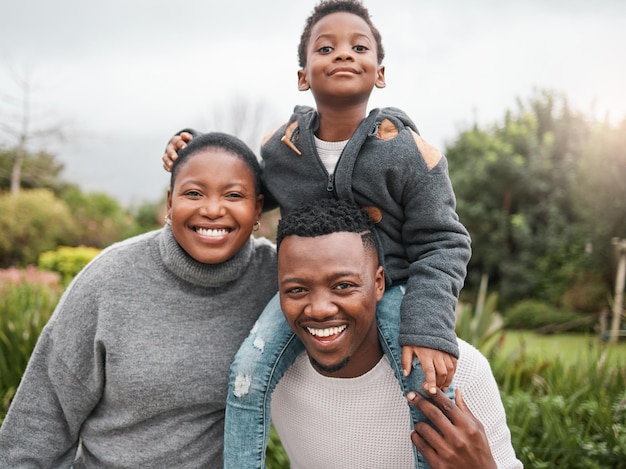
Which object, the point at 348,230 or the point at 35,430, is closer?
the point at 348,230

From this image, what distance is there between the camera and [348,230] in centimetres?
225

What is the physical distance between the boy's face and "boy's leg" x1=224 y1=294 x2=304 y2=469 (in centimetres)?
95

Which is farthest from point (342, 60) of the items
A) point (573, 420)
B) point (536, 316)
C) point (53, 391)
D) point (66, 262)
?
point (536, 316)

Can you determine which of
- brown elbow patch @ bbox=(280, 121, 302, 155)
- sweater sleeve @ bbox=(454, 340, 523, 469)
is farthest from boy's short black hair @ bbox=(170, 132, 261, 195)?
sweater sleeve @ bbox=(454, 340, 523, 469)

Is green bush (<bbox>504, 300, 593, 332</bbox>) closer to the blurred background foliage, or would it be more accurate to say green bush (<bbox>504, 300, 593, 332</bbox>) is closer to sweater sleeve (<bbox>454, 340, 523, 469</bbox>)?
the blurred background foliage

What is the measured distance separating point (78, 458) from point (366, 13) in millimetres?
2283

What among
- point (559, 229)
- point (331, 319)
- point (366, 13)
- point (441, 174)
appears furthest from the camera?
point (559, 229)

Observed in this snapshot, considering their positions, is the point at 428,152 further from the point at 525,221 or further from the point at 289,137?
the point at 525,221

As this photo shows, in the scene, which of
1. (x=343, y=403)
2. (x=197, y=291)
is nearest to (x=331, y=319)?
(x=343, y=403)

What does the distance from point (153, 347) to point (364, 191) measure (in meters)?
1.06

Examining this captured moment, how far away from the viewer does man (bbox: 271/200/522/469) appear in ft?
7.05

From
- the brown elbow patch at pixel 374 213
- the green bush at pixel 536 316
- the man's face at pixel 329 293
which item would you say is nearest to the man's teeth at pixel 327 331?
the man's face at pixel 329 293

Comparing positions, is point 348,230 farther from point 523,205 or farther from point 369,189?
point 523,205

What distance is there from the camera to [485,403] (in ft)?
7.72
